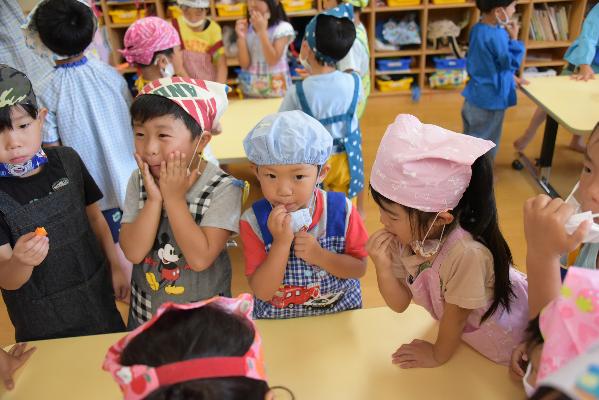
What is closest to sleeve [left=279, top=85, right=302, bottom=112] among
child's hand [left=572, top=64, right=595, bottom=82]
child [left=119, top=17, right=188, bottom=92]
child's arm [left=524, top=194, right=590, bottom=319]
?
child [left=119, top=17, right=188, bottom=92]

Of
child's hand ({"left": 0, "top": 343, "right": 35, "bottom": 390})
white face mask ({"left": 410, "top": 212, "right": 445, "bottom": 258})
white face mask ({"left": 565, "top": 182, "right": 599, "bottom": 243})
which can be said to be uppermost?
white face mask ({"left": 565, "top": 182, "right": 599, "bottom": 243})

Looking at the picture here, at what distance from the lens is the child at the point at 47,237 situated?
4.13ft

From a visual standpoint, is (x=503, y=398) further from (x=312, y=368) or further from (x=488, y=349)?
(x=312, y=368)

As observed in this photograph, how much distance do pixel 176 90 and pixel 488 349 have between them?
38.8 inches

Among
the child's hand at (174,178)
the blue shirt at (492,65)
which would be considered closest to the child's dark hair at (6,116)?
the child's hand at (174,178)

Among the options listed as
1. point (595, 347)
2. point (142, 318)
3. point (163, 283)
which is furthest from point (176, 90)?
point (595, 347)

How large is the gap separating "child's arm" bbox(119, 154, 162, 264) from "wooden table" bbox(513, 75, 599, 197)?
2071 mm

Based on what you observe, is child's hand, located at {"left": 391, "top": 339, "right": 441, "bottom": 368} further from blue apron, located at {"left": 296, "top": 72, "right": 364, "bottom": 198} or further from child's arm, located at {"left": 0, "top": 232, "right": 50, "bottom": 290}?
blue apron, located at {"left": 296, "top": 72, "right": 364, "bottom": 198}

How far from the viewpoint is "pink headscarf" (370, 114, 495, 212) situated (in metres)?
0.98

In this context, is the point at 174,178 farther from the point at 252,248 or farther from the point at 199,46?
the point at 199,46

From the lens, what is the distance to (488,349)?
1102 mm

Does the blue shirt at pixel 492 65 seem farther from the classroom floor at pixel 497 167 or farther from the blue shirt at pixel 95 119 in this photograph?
Answer: the blue shirt at pixel 95 119

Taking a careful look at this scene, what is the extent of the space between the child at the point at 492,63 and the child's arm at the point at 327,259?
1813 millimetres

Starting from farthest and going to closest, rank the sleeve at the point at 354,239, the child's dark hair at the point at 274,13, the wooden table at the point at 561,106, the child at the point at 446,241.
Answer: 1. the child's dark hair at the point at 274,13
2. the wooden table at the point at 561,106
3. the sleeve at the point at 354,239
4. the child at the point at 446,241
